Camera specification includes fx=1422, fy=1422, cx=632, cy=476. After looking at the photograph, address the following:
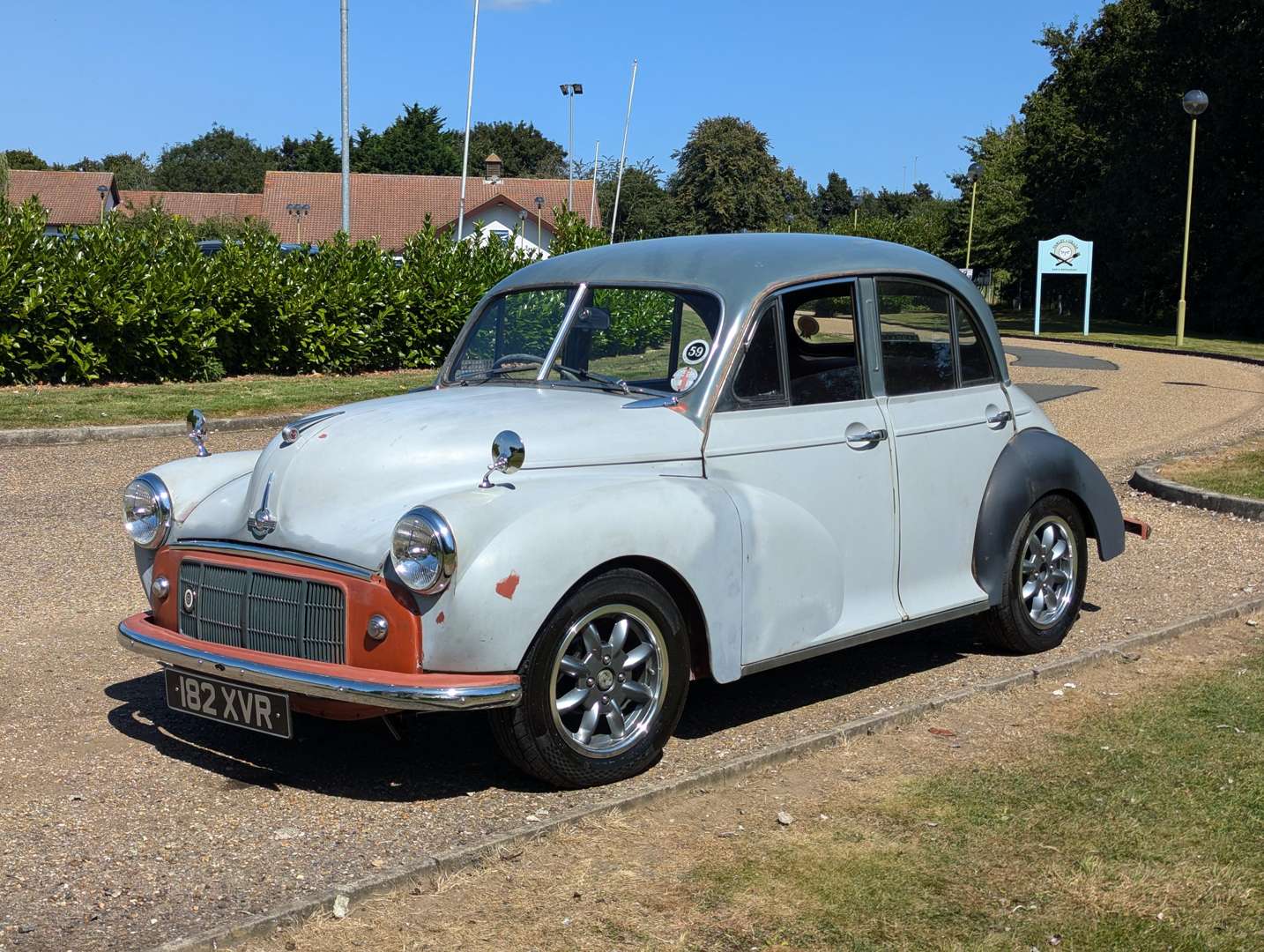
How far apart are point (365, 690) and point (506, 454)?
2.91 ft

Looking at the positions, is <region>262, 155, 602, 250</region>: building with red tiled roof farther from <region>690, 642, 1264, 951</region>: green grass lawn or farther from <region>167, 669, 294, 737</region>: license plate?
<region>690, 642, 1264, 951</region>: green grass lawn

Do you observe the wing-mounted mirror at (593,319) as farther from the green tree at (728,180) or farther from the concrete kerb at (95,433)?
the green tree at (728,180)

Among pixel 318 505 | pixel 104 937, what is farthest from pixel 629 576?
pixel 104 937

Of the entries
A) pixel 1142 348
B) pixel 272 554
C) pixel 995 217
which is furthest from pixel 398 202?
pixel 272 554

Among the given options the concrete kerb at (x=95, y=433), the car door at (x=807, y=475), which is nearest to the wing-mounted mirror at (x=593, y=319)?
the car door at (x=807, y=475)

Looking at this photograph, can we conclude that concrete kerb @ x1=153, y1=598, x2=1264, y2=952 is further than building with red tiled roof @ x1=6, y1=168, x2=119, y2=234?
No

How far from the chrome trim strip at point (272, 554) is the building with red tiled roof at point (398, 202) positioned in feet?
238

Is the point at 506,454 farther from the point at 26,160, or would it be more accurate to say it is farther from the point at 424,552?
the point at 26,160

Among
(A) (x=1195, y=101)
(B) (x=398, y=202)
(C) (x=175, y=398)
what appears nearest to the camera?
(C) (x=175, y=398)

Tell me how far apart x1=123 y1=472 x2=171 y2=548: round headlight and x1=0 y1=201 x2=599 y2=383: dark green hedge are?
13.3m

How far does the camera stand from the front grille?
454 centimetres

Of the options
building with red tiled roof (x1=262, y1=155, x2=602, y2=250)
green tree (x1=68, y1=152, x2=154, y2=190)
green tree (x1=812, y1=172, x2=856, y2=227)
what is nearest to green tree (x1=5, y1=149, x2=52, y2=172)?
green tree (x1=68, y1=152, x2=154, y2=190)

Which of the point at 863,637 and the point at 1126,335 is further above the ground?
the point at 1126,335

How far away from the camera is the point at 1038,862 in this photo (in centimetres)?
427
